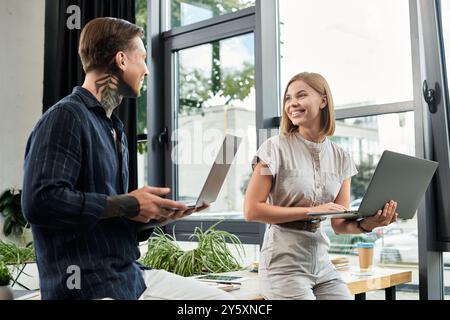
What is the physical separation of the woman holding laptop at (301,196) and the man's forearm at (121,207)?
57 cm

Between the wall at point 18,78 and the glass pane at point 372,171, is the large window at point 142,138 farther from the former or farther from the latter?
the glass pane at point 372,171

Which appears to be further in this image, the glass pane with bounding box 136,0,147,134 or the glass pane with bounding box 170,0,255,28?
the glass pane with bounding box 136,0,147,134

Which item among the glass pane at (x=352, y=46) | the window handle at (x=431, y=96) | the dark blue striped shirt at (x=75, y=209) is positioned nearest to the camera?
the dark blue striped shirt at (x=75, y=209)

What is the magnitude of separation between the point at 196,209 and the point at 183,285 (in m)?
0.22

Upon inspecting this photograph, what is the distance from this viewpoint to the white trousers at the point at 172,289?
151 centimetres

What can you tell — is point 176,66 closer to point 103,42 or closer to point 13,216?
point 13,216

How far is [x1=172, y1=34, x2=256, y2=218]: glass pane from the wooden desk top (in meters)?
1.06

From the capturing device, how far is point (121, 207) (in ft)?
4.42

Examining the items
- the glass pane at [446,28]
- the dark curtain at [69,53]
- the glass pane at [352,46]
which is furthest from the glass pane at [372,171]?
the dark curtain at [69,53]

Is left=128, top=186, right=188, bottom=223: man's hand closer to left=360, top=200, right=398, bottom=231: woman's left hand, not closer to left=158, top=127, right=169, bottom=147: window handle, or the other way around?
left=360, top=200, right=398, bottom=231: woman's left hand

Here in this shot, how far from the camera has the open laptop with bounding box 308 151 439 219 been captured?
5.77 ft

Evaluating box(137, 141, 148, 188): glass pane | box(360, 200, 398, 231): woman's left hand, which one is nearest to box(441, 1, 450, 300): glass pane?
box(360, 200, 398, 231): woman's left hand

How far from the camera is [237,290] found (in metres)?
2.02
